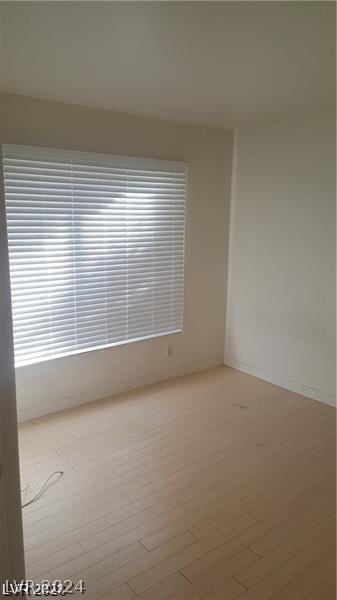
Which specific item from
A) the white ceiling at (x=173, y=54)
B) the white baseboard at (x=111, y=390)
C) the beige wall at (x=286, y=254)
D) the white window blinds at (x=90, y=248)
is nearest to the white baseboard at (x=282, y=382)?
the beige wall at (x=286, y=254)

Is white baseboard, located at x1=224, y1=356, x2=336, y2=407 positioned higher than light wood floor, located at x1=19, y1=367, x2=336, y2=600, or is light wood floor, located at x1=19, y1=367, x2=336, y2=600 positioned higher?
white baseboard, located at x1=224, y1=356, x2=336, y2=407

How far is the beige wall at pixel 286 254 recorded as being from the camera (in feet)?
11.8

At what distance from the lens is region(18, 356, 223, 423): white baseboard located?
11.5 ft

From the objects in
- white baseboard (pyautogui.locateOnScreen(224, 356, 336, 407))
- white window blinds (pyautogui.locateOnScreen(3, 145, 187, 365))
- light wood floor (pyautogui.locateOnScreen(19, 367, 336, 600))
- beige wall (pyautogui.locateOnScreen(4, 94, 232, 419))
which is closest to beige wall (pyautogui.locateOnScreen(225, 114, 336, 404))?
white baseboard (pyautogui.locateOnScreen(224, 356, 336, 407))

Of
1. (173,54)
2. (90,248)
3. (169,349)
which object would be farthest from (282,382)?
(173,54)

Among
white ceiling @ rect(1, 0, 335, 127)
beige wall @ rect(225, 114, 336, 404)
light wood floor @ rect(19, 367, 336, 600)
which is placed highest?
white ceiling @ rect(1, 0, 335, 127)

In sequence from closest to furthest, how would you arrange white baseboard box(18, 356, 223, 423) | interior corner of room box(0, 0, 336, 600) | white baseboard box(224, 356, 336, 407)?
interior corner of room box(0, 0, 336, 600) < white baseboard box(18, 356, 223, 423) < white baseboard box(224, 356, 336, 407)

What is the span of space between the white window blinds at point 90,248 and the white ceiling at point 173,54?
0.55 metres

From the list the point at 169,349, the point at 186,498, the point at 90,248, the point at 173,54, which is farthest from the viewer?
the point at 169,349

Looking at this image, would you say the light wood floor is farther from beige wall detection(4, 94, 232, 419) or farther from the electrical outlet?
the electrical outlet

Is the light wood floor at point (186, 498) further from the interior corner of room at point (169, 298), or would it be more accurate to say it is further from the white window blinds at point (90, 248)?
the white window blinds at point (90, 248)

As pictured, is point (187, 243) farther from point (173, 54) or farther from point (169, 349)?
point (173, 54)

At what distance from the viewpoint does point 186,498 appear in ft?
8.34

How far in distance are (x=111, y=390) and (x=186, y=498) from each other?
1.60 metres
